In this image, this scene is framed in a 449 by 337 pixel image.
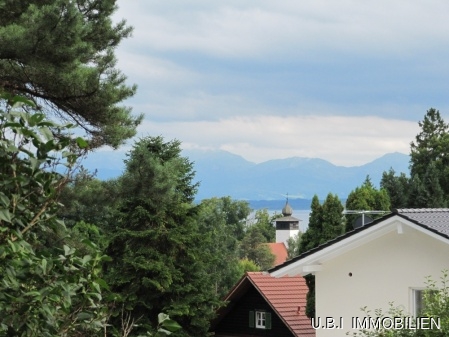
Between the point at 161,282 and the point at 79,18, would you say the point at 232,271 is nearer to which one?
the point at 161,282

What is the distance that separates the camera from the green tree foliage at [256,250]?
8706 centimetres

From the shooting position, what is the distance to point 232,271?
185ft

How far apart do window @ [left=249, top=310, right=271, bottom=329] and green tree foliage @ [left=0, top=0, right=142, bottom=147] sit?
10.1 m

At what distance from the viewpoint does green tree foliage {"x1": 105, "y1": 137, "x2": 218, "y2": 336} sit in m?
21.2

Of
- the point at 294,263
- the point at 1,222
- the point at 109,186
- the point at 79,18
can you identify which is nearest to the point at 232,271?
the point at 109,186

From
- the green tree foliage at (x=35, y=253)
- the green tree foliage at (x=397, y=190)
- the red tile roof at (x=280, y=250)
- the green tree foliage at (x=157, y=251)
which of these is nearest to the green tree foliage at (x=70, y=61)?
the green tree foliage at (x=157, y=251)

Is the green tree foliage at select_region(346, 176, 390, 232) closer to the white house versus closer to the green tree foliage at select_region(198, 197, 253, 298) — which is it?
the green tree foliage at select_region(198, 197, 253, 298)

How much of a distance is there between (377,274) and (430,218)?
132 centimetres

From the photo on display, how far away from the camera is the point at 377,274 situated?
14.5 m

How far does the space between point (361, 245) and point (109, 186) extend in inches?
275

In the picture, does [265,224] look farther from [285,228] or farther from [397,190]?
[397,190]

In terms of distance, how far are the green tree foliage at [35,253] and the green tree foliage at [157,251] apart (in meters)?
17.0

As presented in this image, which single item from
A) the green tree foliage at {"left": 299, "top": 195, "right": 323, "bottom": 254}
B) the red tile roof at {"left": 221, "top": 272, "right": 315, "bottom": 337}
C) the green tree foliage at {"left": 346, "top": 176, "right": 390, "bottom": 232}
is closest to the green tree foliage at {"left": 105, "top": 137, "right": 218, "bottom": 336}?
the red tile roof at {"left": 221, "top": 272, "right": 315, "bottom": 337}

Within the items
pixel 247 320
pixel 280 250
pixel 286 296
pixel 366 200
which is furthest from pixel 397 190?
pixel 280 250
